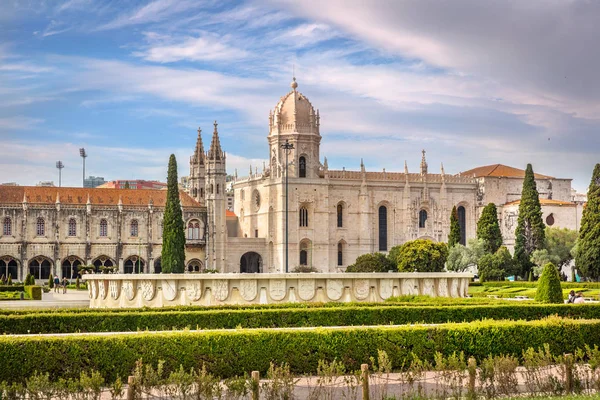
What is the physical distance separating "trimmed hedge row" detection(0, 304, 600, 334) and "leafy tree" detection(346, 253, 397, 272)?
4329 cm

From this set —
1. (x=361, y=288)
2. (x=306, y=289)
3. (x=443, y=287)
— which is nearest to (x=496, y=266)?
(x=443, y=287)

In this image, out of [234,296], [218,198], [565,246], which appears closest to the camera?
[234,296]

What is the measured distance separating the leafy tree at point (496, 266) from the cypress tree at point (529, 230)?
1.26 metres

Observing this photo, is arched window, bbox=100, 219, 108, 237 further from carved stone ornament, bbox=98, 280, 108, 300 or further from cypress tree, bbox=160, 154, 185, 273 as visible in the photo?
carved stone ornament, bbox=98, 280, 108, 300

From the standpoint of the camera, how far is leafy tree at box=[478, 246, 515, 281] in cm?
5959

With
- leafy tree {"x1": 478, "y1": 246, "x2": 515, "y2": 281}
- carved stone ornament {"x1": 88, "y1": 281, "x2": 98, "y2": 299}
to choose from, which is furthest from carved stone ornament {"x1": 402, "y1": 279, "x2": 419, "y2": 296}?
leafy tree {"x1": 478, "y1": 246, "x2": 515, "y2": 281}

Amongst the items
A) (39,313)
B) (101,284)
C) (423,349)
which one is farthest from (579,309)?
(101,284)

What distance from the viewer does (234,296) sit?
29266 millimetres

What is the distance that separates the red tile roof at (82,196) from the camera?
69.1 meters

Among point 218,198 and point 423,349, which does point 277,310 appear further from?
point 218,198

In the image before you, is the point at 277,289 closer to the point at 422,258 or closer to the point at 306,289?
the point at 306,289

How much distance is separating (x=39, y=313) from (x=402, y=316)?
8.76 m

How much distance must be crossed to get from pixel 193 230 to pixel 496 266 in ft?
82.9

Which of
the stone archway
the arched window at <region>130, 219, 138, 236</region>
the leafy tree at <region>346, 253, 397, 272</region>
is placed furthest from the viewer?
the stone archway
